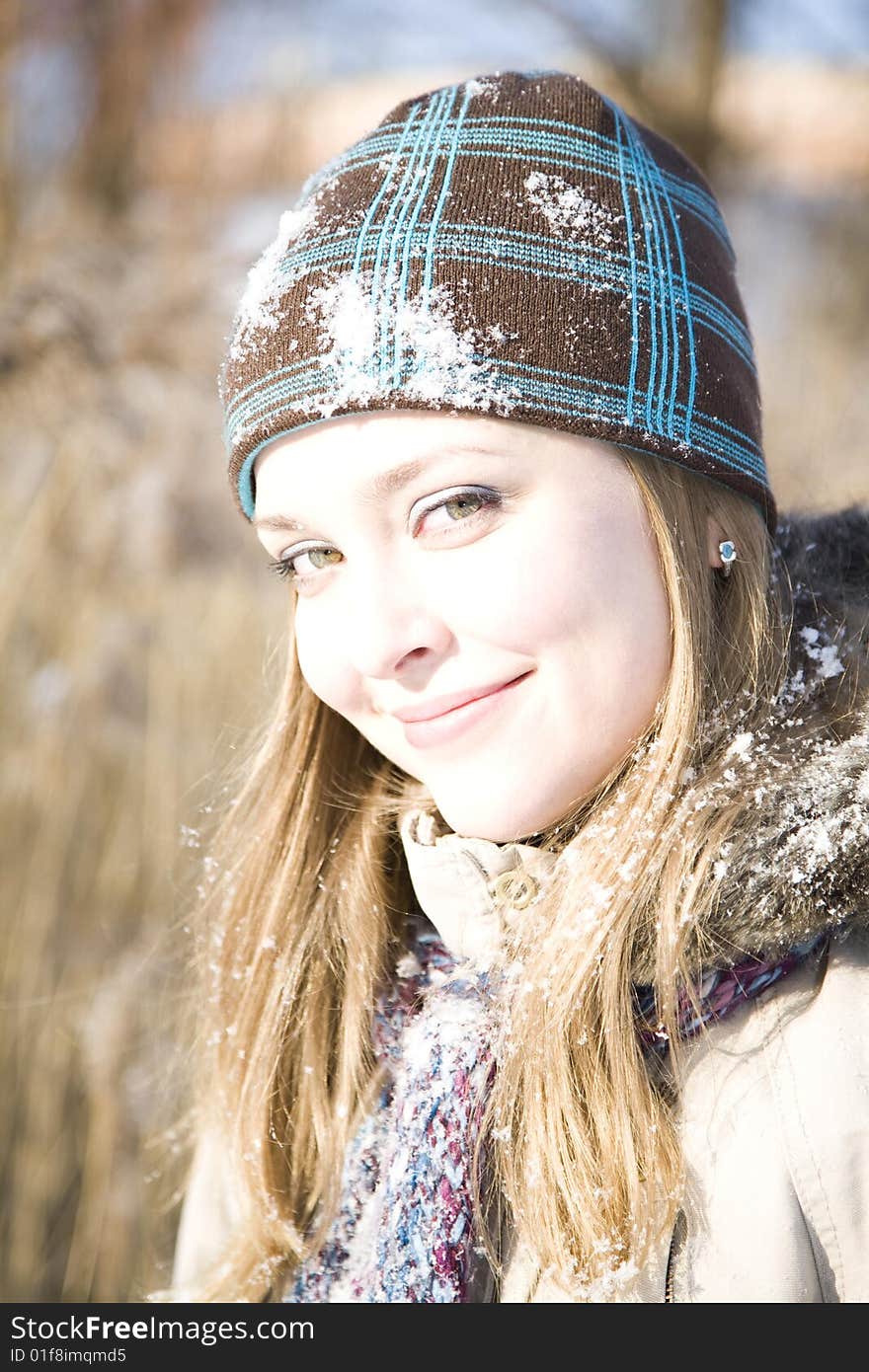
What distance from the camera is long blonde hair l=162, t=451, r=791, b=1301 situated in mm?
1231

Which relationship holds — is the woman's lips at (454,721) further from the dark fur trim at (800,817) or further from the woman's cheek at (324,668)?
the dark fur trim at (800,817)

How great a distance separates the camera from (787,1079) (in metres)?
1.18

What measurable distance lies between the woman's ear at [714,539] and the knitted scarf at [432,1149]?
1.62ft

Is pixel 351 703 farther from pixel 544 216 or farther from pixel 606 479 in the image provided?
pixel 544 216

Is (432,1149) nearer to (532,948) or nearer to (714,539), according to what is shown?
(532,948)

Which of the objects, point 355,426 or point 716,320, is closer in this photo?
point 355,426

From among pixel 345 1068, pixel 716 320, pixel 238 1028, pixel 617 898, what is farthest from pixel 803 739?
pixel 238 1028

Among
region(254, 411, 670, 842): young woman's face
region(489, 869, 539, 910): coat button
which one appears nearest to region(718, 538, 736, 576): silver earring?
region(254, 411, 670, 842): young woman's face

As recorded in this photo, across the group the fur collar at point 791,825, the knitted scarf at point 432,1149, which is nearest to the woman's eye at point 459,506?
the fur collar at point 791,825

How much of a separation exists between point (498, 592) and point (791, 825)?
430 millimetres

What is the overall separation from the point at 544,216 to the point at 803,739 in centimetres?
72

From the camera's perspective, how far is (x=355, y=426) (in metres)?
1.29

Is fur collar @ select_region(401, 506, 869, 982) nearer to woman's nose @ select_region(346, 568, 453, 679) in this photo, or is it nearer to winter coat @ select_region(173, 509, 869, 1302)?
winter coat @ select_region(173, 509, 869, 1302)
